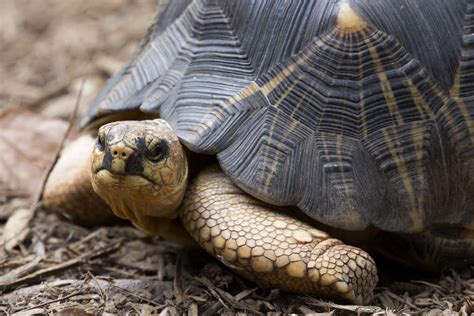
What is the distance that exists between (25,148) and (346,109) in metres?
2.53

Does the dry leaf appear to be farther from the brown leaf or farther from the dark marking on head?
the dark marking on head

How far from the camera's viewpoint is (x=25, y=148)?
4.83 metres

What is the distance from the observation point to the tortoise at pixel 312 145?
3.08m

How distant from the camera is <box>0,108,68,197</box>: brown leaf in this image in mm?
4641

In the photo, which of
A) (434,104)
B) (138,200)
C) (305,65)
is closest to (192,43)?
(305,65)

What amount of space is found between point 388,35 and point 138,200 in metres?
1.41

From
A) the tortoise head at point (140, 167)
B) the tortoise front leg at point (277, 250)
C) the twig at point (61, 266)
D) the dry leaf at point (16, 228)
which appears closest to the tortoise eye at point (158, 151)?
the tortoise head at point (140, 167)

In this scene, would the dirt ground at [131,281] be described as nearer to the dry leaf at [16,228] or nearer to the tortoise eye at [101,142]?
the dry leaf at [16,228]

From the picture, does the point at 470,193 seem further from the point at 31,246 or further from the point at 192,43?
the point at 31,246

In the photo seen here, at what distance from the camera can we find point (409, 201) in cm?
327

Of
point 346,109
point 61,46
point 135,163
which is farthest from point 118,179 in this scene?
point 61,46

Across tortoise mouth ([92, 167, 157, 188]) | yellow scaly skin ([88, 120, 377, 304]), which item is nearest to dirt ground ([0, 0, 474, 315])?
yellow scaly skin ([88, 120, 377, 304])

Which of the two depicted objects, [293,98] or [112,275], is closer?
[293,98]

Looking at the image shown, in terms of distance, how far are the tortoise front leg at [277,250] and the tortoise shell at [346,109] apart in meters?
0.11
